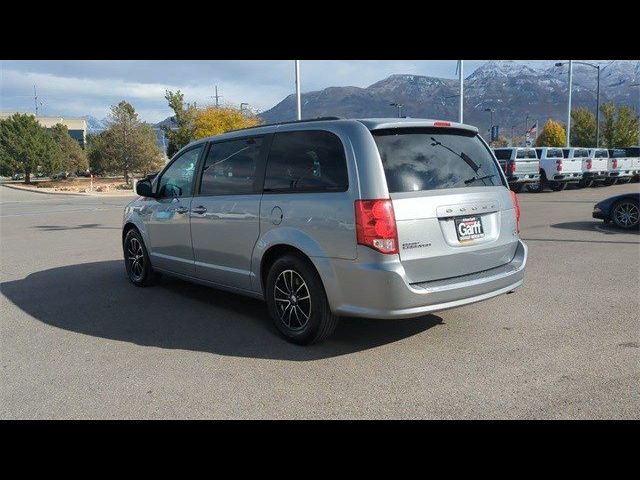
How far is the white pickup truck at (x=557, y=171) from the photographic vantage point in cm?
2417

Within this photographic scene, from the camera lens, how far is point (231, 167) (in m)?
5.53

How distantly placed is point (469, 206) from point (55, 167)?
4972 centimetres

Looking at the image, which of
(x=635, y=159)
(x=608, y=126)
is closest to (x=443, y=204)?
(x=635, y=159)

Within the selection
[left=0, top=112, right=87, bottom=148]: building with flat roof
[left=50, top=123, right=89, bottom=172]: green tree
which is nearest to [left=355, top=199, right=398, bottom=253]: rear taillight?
[left=50, top=123, right=89, bottom=172]: green tree

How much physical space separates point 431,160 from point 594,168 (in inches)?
969

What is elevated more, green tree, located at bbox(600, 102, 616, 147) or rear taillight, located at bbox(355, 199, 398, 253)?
green tree, located at bbox(600, 102, 616, 147)

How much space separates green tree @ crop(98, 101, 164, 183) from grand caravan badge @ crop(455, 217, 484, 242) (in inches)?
1657

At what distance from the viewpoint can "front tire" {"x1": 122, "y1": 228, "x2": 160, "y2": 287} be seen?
698 cm

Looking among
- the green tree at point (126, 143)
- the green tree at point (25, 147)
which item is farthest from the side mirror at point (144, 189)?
the green tree at point (25, 147)

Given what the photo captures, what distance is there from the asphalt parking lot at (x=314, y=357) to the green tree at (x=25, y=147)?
4388 cm

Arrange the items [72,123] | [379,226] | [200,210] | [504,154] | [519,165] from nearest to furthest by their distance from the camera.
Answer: [379,226], [200,210], [519,165], [504,154], [72,123]

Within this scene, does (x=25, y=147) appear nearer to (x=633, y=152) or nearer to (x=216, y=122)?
(x=216, y=122)

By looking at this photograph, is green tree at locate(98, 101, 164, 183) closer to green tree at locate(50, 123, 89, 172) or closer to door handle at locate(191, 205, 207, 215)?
green tree at locate(50, 123, 89, 172)
